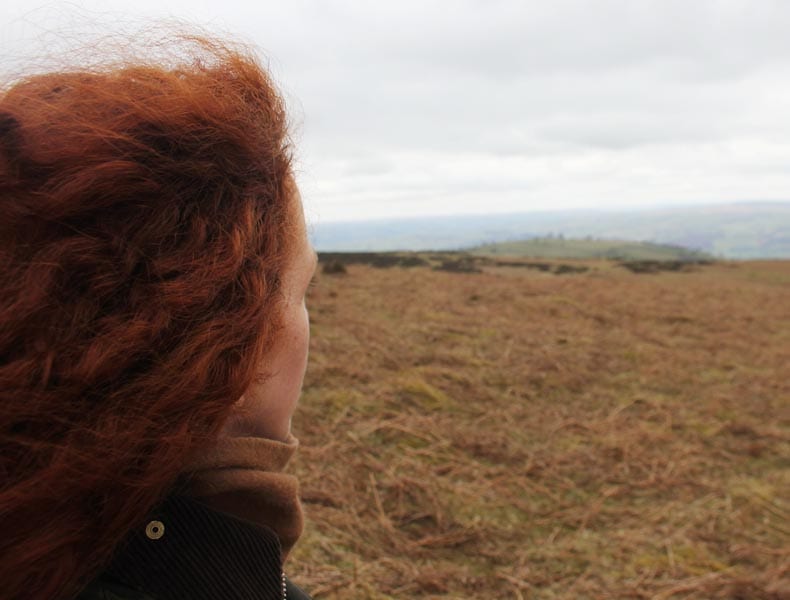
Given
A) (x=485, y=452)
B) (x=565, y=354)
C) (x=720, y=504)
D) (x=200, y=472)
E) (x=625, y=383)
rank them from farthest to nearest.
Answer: (x=565, y=354), (x=625, y=383), (x=485, y=452), (x=720, y=504), (x=200, y=472)

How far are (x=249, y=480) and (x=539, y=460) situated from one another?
11.8 ft

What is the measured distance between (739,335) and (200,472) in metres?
9.67

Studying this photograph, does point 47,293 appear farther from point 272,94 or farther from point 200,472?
point 272,94

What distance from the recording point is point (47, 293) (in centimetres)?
73

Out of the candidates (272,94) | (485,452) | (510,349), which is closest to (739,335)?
(510,349)

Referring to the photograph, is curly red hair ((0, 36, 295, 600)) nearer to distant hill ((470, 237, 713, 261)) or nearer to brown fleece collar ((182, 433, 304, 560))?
brown fleece collar ((182, 433, 304, 560))

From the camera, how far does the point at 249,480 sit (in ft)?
3.35

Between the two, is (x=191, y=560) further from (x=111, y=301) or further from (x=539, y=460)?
(x=539, y=460)

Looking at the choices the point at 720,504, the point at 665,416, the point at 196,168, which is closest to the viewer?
the point at 196,168

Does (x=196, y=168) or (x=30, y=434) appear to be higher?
(x=196, y=168)

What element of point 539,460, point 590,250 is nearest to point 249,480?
point 539,460

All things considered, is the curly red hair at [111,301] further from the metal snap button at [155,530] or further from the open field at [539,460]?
the open field at [539,460]

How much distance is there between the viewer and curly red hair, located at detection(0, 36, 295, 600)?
72 cm

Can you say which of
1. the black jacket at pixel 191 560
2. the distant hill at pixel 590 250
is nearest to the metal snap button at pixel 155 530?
the black jacket at pixel 191 560
